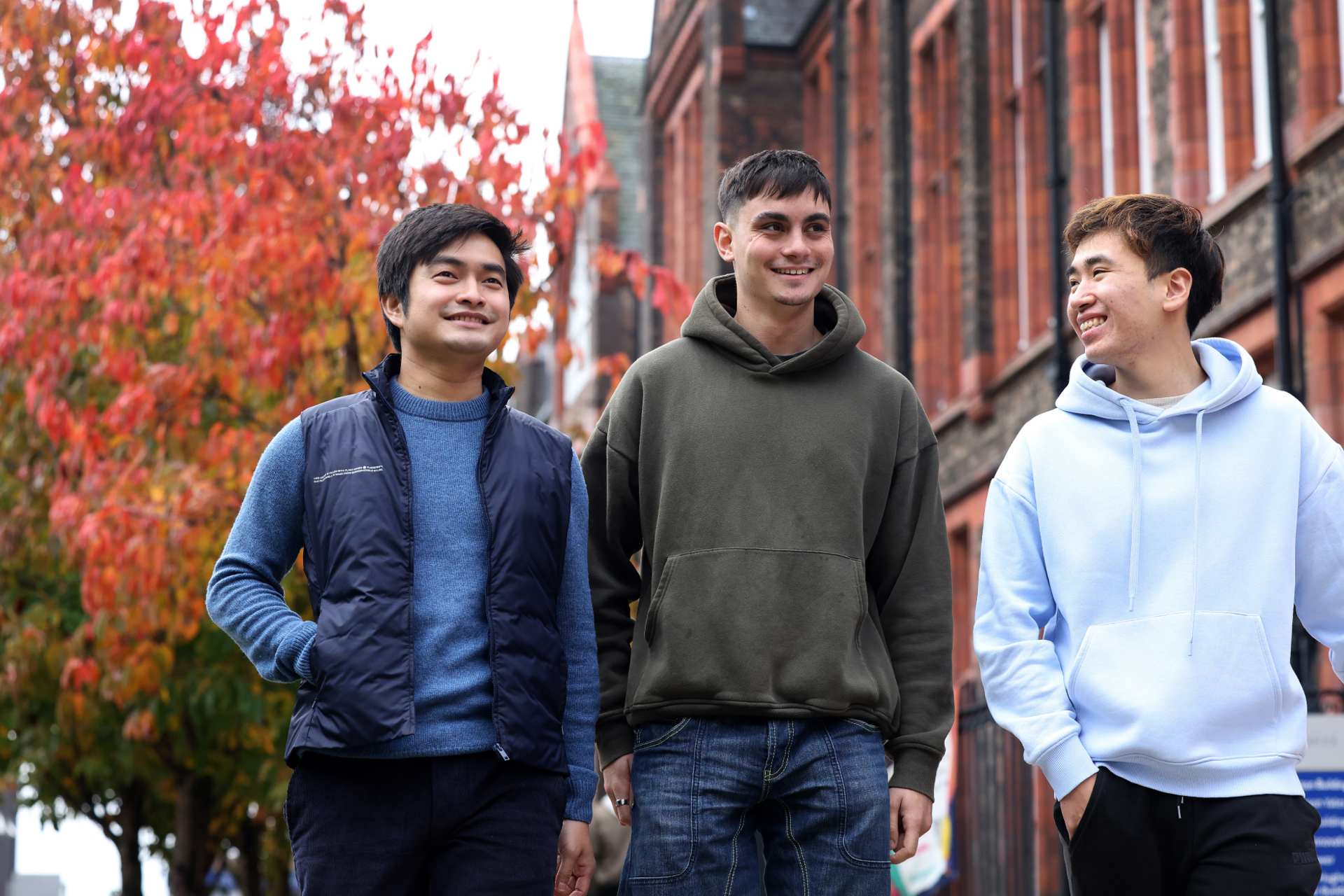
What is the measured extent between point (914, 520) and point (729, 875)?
92cm

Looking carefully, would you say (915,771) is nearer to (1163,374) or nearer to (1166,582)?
(1166,582)

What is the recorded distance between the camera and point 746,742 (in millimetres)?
4426

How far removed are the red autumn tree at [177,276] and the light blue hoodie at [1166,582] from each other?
6.60 meters

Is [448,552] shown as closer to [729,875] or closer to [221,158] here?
[729,875]

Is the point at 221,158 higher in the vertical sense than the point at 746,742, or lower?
higher

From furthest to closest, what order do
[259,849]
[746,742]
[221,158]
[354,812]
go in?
[259,849] < [221,158] < [746,742] < [354,812]

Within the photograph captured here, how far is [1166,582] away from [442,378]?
5.25 feet

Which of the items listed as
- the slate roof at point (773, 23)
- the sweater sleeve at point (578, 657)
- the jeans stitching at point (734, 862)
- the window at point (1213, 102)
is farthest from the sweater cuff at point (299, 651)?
the slate roof at point (773, 23)

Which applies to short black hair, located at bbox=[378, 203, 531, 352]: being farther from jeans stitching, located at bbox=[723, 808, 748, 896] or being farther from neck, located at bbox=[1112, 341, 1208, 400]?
neck, located at bbox=[1112, 341, 1208, 400]

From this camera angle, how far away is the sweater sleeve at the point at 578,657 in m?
4.46

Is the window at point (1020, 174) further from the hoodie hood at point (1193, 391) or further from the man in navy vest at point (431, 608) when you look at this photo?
the man in navy vest at point (431, 608)

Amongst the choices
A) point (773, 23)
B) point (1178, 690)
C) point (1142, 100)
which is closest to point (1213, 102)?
point (1142, 100)

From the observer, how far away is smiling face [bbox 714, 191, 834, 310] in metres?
4.72

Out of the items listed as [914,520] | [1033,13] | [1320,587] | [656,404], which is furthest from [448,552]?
[1033,13]
